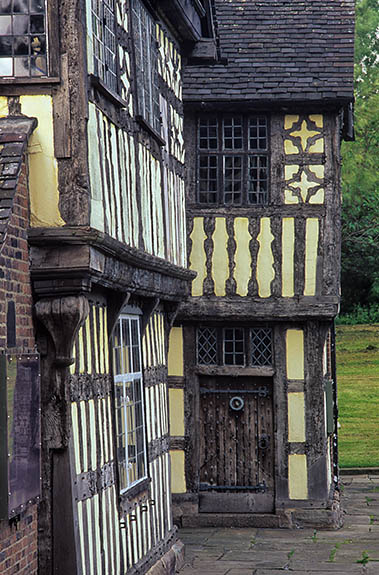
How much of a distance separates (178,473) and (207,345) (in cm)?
184

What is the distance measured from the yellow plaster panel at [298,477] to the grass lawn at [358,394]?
245 inches

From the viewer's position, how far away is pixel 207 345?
Result: 50.3ft

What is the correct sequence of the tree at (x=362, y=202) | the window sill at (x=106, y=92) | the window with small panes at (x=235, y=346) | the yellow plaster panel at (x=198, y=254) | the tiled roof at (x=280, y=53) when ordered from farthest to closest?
1. the tree at (x=362, y=202)
2. the window with small panes at (x=235, y=346)
3. the yellow plaster panel at (x=198, y=254)
4. the tiled roof at (x=280, y=53)
5. the window sill at (x=106, y=92)

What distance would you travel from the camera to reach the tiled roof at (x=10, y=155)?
702 centimetres

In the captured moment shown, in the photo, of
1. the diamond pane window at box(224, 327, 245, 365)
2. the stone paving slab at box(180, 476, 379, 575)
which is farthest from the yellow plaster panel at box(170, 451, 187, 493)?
the diamond pane window at box(224, 327, 245, 365)

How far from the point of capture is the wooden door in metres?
15.1

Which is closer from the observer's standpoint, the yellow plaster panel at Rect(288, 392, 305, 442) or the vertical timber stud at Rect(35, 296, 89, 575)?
the vertical timber stud at Rect(35, 296, 89, 575)

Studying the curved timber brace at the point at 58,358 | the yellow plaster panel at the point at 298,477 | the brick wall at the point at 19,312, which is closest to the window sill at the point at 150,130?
the brick wall at the point at 19,312

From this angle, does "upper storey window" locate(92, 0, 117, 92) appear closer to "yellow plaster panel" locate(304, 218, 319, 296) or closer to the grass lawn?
"yellow plaster panel" locate(304, 218, 319, 296)

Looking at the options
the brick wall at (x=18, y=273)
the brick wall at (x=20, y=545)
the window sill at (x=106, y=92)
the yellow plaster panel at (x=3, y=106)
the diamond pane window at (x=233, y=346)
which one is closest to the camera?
the brick wall at (x=20, y=545)

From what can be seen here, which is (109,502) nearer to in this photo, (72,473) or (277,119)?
(72,473)

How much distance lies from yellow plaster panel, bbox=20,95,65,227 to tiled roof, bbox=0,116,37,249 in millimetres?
87

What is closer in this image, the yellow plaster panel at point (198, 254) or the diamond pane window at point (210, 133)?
the yellow plaster panel at point (198, 254)

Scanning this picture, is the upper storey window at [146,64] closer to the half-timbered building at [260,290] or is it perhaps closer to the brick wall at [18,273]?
the brick wall at [18,273]
